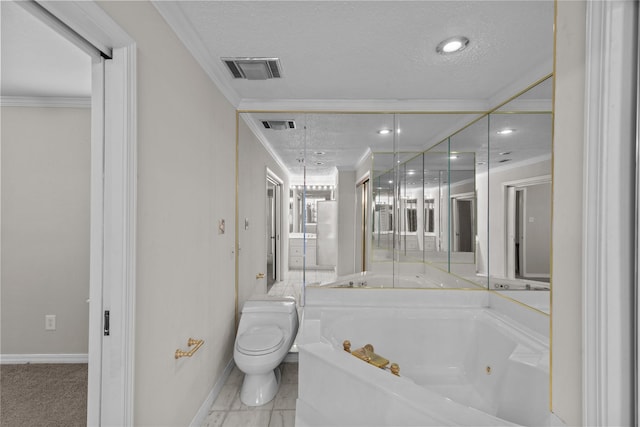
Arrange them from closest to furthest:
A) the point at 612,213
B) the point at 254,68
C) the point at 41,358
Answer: the point at 612,213
the point at 41,358
the point at 254,68

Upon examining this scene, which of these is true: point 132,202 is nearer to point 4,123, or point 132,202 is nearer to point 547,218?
point 4,123

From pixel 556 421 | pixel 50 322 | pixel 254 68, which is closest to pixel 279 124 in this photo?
pixel 254 68

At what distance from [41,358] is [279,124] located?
7.54 ft

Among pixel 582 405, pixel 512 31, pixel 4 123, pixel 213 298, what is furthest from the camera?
pixel 213 298

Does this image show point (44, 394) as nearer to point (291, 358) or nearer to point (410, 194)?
point (291, 358)

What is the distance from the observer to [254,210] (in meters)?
3.01

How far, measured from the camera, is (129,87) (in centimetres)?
118

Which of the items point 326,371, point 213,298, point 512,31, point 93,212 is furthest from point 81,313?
point 512,31

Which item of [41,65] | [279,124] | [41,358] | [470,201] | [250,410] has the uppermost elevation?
[279,124]

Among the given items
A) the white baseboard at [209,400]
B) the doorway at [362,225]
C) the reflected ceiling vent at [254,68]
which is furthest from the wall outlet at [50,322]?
the doorway at [362,225]

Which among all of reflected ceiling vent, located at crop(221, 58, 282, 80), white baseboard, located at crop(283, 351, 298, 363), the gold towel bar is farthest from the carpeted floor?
reflected ceiling vent, located at crop(221, 58, 282, 80)

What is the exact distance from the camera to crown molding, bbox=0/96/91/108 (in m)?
1.11

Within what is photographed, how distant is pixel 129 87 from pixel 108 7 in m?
0.27

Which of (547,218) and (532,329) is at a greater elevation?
(547,218)
